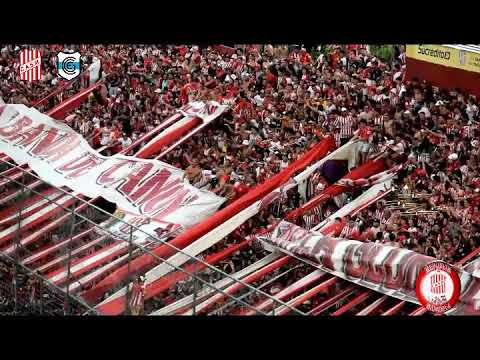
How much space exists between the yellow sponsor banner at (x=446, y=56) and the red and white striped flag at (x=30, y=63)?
4054 millimetres

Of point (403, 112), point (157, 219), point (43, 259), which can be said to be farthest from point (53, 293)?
point (403, 112)

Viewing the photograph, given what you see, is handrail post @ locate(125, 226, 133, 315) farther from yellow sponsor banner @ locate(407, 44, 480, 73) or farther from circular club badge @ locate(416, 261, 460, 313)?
yellow sponsor banner @ locate(407, 44, 480, 73)

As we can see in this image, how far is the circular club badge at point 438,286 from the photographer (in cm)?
1423

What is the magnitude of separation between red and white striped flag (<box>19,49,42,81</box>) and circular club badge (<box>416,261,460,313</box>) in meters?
5.09

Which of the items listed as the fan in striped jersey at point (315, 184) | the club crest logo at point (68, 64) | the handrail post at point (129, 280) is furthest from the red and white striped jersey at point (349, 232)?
the club crest logo at point (68, 64)

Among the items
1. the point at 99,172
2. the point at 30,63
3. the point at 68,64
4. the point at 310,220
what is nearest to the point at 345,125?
→ the point at 310,220

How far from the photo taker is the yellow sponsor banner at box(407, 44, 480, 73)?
15398 millimetres

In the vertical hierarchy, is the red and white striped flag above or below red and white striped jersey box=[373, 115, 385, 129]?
above

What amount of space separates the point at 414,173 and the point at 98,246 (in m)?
3.42

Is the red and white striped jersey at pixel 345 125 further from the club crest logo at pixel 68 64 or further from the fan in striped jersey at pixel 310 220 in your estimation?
the club crest logo at pixel 68 64

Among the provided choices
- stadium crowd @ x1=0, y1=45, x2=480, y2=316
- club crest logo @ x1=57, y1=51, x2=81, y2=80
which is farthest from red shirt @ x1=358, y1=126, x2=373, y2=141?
club crest logo @ x1=57, y1=51, x2=81, y2=80

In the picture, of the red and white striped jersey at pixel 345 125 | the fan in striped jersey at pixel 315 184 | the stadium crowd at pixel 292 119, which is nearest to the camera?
the stadium crowd at pixel 292 119

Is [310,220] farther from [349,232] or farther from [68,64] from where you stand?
[68,64]

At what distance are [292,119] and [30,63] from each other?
2949 millimetres
